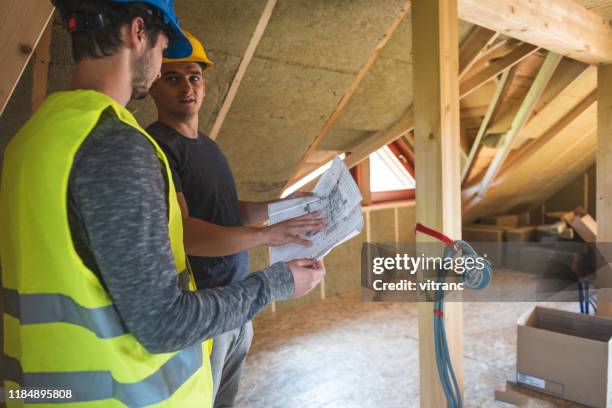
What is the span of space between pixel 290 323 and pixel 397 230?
172 centimetres

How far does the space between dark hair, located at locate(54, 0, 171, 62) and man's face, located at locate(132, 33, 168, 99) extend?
0.13ft

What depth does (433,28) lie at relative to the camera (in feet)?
5.07

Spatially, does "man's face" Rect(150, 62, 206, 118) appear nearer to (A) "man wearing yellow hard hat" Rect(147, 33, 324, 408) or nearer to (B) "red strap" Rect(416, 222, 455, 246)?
(A) "man wearing yellow hard hat" Rect(147, 33, 324, 408)

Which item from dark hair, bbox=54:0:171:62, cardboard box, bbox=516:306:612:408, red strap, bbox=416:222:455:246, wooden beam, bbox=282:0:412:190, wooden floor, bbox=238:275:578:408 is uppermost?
wooden beam, bbox=282:0:412:190

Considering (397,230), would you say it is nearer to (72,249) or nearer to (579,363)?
(579,363)

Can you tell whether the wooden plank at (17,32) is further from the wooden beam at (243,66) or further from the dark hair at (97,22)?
the wooden beam at (243,66)

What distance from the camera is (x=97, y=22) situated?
0.68 m

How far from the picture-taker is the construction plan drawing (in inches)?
41.1

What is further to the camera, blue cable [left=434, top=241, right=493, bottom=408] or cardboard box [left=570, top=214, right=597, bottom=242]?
cardboard box [left=570, top=214, right=597, bottom=242]

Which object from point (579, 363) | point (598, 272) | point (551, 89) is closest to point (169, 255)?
point (579, 363)

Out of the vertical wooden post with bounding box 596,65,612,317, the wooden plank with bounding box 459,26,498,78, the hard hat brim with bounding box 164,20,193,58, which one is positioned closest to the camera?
the hard hat brim with bounding box 164,20,193,58

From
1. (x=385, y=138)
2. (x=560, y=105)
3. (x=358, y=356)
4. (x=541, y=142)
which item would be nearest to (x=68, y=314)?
(x=358, y=356)

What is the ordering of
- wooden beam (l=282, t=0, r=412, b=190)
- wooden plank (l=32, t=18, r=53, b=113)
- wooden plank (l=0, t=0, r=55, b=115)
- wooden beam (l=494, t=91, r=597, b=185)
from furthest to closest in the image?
wooden beam (l=494, t=91, r=597, b=185), wooden beam (l=282, t=0, r=412, b=190), wooden plank (l=32, t=18, r=53, b=113), wooden plank (l=0, t=0, r=55, b=115)

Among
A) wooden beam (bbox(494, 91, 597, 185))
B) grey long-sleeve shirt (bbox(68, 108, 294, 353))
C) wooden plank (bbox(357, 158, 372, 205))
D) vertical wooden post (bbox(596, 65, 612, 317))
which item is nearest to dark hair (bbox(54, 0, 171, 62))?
grey long-sleeve shirt (bbox(68, 108, 294, 353))
